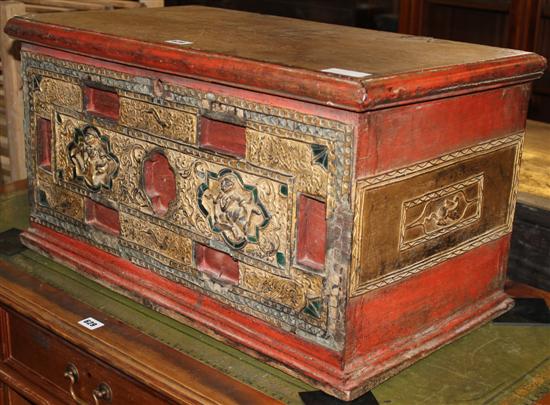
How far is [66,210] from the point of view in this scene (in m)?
1.86

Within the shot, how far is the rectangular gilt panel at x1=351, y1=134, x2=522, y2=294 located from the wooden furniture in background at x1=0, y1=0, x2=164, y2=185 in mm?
1310

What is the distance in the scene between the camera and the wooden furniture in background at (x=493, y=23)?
9.96 ft

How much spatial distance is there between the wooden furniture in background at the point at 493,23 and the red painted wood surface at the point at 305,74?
158cm

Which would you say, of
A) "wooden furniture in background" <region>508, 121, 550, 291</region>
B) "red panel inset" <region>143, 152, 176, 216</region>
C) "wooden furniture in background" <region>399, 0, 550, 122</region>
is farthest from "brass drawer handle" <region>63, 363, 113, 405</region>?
"wooden furniture in background" <region>399, 0, 550, 122</region>

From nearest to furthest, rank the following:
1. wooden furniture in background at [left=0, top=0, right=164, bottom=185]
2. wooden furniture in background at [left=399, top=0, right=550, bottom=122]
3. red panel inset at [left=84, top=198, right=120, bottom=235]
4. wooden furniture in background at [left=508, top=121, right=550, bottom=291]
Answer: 1. red panel inset at [left=84, top=198, right=120, bottom=235]
2. wooden furniture in background at [left=508, top=121, right=550, bottom=291]
3. wooden furniture in background at [left=0, top=0, right=164, bottom=185]
4. wooden furniture in background at [left=399, top=0, right=550, bottom=122]

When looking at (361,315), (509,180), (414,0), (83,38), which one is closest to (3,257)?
(83,38)

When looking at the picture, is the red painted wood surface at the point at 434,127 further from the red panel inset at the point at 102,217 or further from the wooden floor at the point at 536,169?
the red panel inset at the point at 102,217

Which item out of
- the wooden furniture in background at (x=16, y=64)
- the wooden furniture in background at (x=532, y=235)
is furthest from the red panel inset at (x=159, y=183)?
the wooden furniture in background at (x=16, y=64)

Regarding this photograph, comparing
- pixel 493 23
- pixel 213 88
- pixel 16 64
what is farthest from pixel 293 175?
pixel 493 23

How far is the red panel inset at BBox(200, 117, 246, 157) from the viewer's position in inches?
59.9

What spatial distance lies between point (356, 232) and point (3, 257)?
2.91 feet

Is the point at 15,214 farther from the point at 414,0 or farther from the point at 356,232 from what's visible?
the point at 414,0

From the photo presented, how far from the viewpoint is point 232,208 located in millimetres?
1501

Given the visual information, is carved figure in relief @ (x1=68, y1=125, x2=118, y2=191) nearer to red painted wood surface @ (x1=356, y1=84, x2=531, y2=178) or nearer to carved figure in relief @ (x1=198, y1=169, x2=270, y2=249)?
carved figure in relief @ (x1=198, y1=169, x2=270, y2=249)
